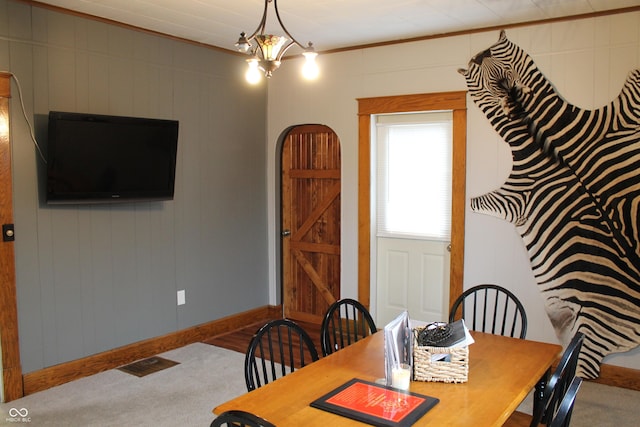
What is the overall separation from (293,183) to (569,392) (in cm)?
427

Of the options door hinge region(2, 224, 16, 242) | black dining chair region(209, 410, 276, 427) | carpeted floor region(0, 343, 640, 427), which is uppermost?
door hinge region(2, 224, 16, 242)

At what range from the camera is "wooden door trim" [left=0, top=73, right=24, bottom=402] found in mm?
3807

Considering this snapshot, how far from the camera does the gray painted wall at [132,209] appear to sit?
399cm

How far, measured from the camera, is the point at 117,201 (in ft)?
14.4

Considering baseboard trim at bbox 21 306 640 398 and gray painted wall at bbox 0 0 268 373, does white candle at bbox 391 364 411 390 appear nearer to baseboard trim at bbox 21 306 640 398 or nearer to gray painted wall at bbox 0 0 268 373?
baseboard trim at bbox 21 306 640 398

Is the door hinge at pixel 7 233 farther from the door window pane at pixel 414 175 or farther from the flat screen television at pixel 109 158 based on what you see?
the door window pane at pixel 414 175

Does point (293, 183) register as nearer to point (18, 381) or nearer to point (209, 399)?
point (209, 399)

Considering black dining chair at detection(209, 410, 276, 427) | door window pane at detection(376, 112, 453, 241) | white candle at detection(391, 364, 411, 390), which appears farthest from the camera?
door window pane at detection(376, 112, 453, 241)

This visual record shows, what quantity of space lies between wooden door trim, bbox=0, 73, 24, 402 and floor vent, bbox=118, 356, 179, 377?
799 mm

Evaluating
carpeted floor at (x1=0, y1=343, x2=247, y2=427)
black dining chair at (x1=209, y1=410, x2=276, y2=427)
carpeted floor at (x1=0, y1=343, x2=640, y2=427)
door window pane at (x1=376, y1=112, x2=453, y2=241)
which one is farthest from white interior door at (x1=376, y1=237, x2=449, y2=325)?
black dining chair at (x1=209, y1=410, x2=276, y2=427)

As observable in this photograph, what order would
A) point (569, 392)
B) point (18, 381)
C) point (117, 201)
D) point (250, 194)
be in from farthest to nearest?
point (250, 194)
point (117, 201)
point (18, 381)
point (569, 392)

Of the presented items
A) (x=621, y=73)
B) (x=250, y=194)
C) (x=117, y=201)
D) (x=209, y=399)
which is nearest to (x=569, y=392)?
(x=209, y=399)

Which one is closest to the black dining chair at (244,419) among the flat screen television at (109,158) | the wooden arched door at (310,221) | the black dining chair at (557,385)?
the black dining chair at (557,385)

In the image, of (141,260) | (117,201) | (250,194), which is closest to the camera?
(117,201)
